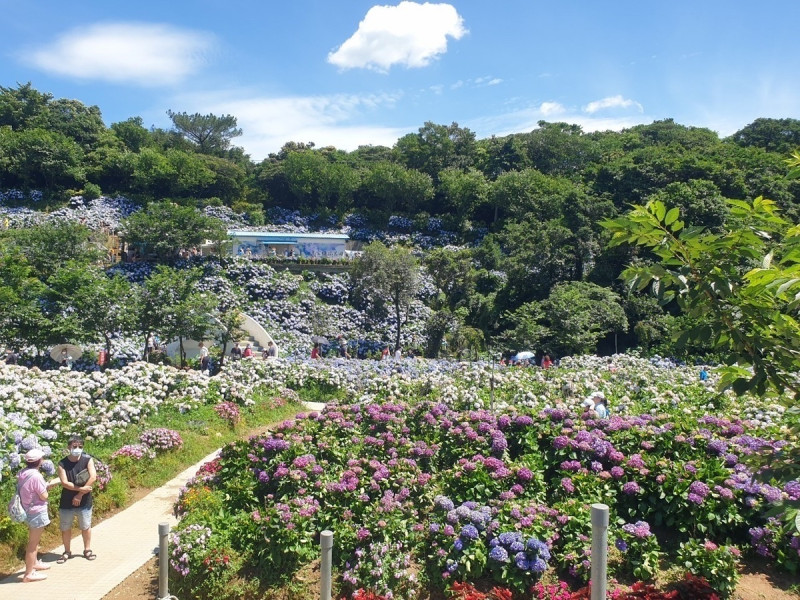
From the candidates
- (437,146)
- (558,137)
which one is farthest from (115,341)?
(558,137)

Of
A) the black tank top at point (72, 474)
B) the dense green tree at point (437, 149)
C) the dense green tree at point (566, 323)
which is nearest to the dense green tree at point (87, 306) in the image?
the black tank top at point (72, 474)

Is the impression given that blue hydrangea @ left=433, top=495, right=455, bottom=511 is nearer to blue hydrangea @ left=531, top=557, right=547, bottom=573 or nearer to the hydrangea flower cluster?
blue hydrangea @ left=531, top=557, right=547, bottom=573

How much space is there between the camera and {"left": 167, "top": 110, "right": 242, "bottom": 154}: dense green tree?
Result: 63.8 meters

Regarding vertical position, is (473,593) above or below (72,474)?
below

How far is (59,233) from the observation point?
80.5ft

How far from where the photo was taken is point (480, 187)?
43.6 metres

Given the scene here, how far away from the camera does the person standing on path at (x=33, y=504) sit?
5770 millimetres

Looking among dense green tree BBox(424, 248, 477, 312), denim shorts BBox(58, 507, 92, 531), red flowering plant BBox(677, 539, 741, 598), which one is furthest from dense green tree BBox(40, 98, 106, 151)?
red flowering plant BBox(677, 539, 741, 598)

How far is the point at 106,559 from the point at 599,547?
17.9 ft

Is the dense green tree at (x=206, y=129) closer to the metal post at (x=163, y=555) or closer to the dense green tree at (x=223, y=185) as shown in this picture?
the dense green tree at (x=223, y=185)

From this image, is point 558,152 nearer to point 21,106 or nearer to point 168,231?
point 168,231

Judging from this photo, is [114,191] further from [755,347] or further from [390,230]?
[755,347]

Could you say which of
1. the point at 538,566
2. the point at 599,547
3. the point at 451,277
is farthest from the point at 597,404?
the point at 451,277

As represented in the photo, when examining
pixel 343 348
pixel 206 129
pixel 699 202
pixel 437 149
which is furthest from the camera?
pixel 206 129
